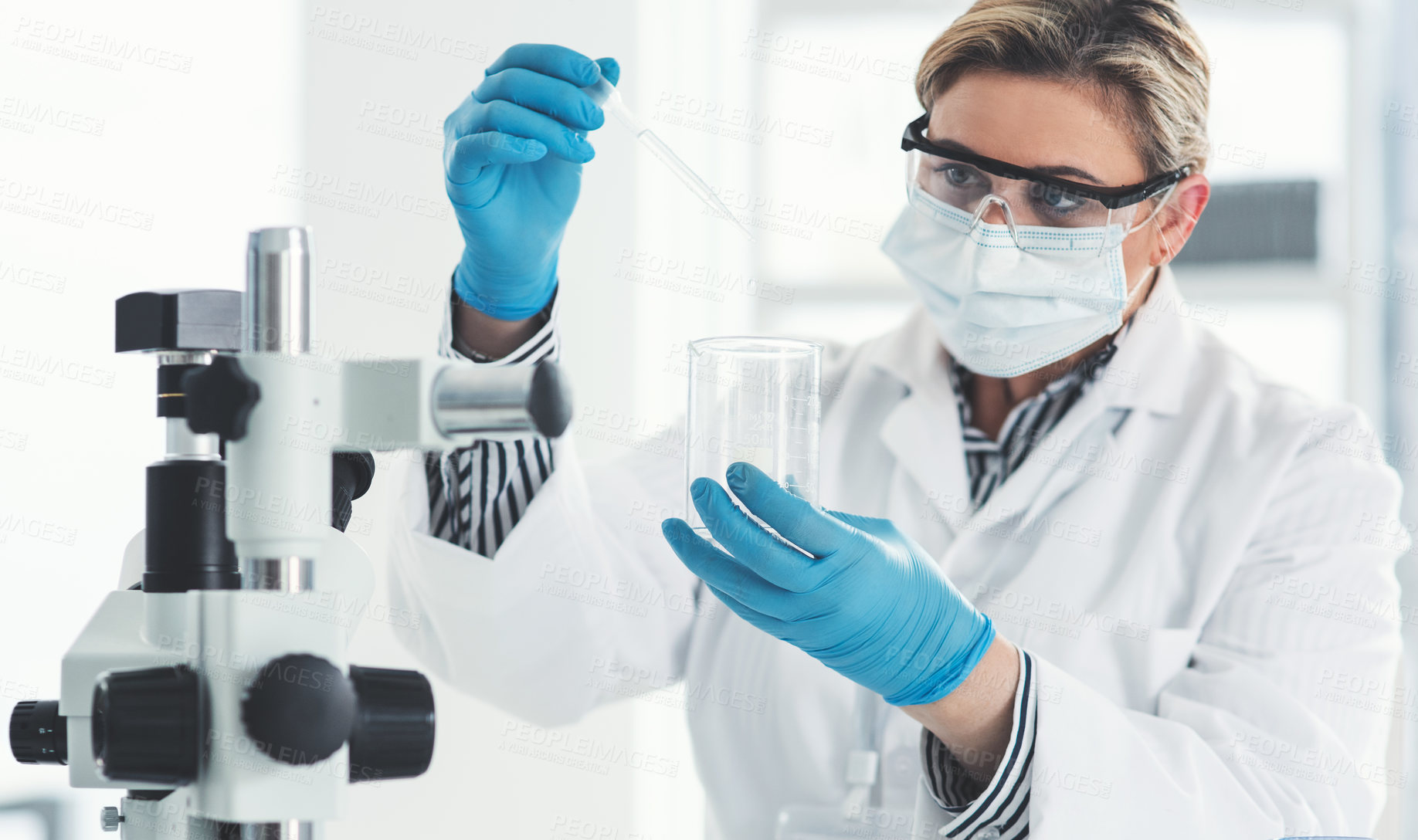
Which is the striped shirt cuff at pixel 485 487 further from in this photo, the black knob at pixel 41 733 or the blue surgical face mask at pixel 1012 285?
the black knob at pixel 41 733

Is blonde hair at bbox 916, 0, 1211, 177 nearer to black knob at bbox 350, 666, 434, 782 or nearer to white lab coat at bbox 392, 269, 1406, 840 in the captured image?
white lab coat at bbox 392, 269, 1406, 840

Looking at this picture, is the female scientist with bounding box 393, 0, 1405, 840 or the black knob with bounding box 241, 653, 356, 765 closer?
the black knob with bounding box 241, 653, 356, 765

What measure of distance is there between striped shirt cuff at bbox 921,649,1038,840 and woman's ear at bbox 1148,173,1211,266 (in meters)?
0.59

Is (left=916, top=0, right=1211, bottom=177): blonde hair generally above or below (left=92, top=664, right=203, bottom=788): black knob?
above

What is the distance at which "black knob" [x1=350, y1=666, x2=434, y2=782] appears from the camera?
0.54 metres

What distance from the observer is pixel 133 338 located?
0.58 m

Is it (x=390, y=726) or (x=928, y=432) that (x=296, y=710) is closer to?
(x=390, y=726)

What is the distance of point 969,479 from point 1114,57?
1.73 feet

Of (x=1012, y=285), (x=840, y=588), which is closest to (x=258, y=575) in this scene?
(x=840, y=588)

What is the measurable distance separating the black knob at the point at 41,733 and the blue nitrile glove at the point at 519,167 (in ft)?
2.09

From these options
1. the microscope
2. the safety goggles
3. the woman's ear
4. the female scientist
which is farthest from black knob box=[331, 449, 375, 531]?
the woman's ear

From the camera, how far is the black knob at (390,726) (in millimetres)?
542

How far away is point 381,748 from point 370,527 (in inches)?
58.3

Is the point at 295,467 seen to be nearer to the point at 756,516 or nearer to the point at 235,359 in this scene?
the point at 235,359
